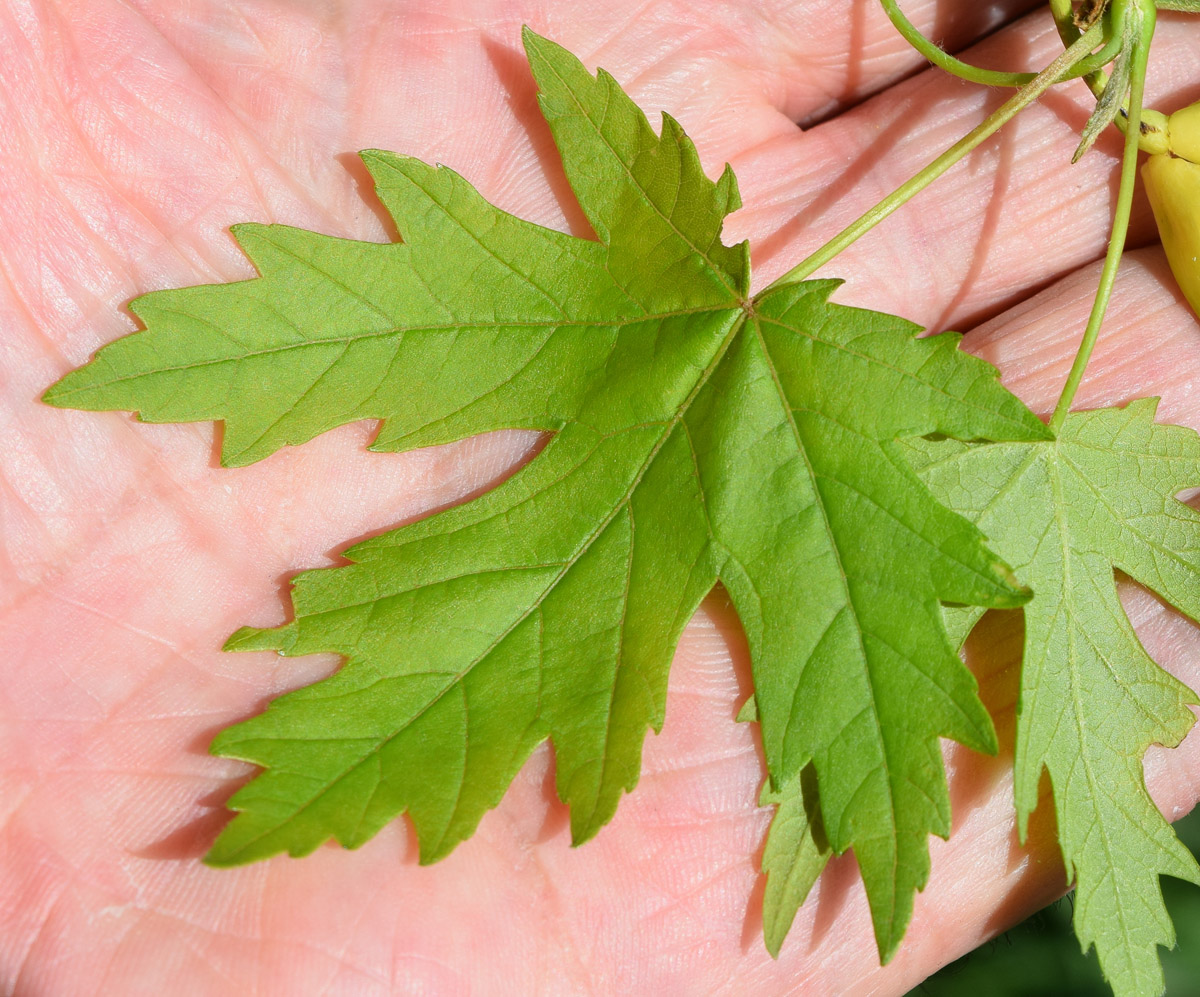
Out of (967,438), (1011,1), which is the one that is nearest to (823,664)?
(967,438)

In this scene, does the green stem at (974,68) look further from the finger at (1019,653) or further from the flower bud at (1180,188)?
the finger at (1019,653)

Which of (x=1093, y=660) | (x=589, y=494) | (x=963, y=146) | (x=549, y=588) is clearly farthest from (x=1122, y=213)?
(x=549, y=588)

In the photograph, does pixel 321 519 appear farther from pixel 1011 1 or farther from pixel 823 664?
pixel 1011 1

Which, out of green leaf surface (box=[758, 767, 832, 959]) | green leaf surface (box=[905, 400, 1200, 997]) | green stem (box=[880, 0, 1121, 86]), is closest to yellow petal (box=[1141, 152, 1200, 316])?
green stem (box=[880, 0, 1121, 86])

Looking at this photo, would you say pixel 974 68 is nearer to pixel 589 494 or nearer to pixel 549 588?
pixel 589 494

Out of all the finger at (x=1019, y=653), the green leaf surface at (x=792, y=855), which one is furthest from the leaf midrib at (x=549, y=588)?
the finger at (x=1019, y=653)

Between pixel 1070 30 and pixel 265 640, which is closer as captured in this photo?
pixel 265 640

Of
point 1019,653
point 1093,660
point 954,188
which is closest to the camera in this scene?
point 1093,660
